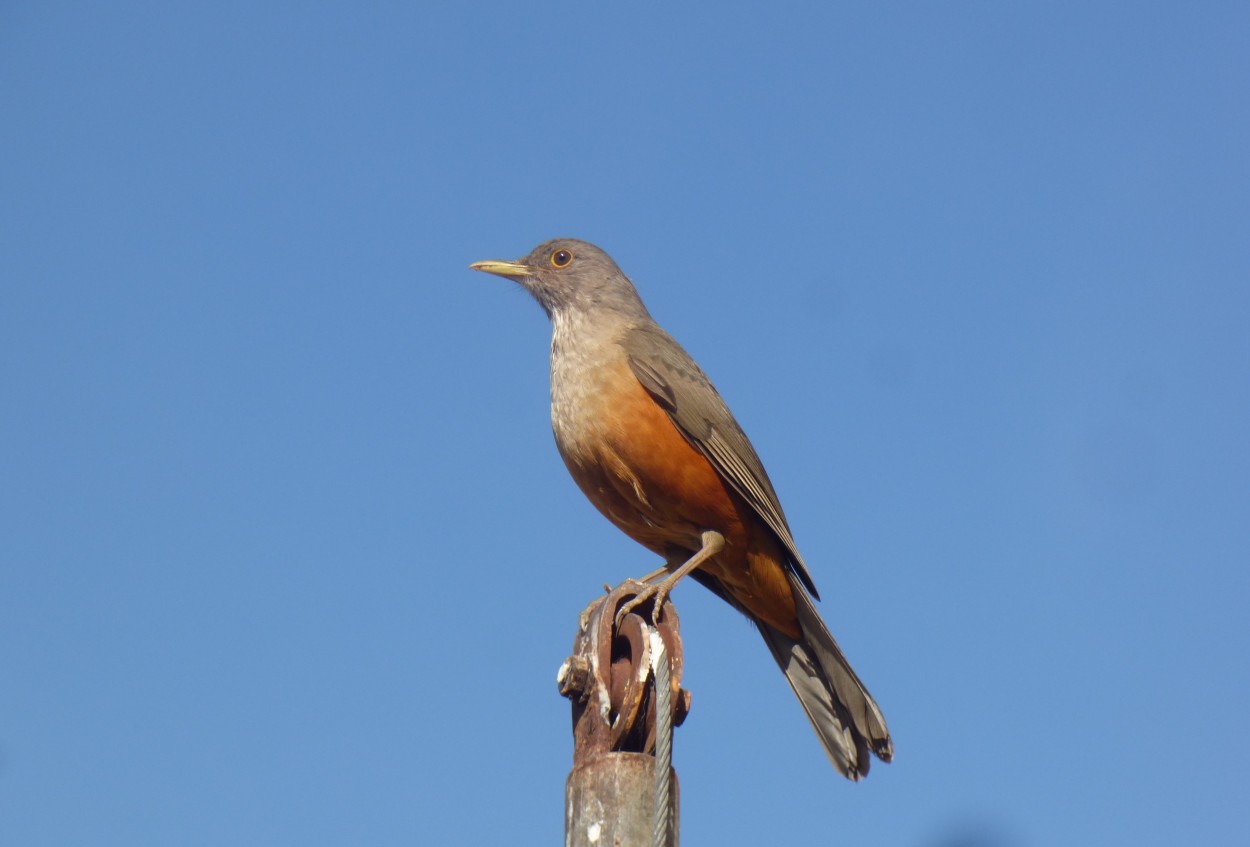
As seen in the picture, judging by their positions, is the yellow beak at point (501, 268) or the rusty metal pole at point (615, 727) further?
the yellow beak at point (501, 268)

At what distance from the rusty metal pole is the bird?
1887 millimetres

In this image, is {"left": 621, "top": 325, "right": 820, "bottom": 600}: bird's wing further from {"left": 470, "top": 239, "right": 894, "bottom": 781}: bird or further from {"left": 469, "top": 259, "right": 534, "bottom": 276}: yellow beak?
{"left": 469, "top": 259, "right": 534, "bottom": 276}: yellow beak

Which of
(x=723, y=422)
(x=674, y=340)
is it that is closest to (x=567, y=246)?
(x=674, y=340)

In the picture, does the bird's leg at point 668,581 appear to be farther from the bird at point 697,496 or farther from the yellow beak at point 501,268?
the yellow beak at point 501,268

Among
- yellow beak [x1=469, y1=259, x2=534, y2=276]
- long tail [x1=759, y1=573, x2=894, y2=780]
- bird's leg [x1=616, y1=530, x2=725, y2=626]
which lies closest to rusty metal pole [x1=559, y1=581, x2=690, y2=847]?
bird's leg [x1=616, y1=530, x2=725, y2=626]

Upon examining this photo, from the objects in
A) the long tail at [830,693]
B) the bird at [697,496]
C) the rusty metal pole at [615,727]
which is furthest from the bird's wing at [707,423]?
the rusty metal pole at [615,727]

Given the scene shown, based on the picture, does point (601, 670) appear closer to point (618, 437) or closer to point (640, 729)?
point (640, 729)

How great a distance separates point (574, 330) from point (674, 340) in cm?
70

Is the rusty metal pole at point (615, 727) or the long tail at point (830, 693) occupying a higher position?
the long tail at point (830, 693)

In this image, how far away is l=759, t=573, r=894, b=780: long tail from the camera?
610cm

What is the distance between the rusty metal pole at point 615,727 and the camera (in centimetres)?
335

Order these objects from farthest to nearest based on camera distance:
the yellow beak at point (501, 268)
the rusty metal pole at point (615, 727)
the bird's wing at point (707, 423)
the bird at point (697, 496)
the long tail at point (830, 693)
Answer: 1. the yellow beak at point (501, 268)
2. the bird's wing at point (707, 423)
3. the bird at point (697, 496)
4. the long tail at point (830, 693)
5. the rusty metal pole at point (615, 727)

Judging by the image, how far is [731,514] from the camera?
6543mm

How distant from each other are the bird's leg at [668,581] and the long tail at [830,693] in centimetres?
54
